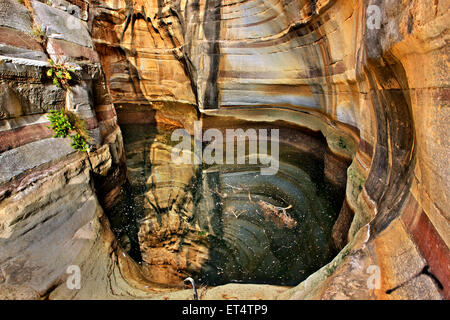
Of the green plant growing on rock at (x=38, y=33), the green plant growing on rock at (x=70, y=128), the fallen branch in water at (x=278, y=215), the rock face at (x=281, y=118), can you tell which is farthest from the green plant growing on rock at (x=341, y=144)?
the green plant growing on rock at (x=38, y=33)

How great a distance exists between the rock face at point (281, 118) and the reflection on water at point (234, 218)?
65 centimetres

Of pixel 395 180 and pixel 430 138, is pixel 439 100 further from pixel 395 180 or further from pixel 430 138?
pixel 395 180

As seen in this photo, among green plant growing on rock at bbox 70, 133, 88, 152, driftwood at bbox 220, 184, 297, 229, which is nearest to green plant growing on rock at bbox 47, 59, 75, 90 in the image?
green plant growing on rock at bbox 70, 133, 88, 152

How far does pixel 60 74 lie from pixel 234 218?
4.32m

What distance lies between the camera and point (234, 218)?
555cm

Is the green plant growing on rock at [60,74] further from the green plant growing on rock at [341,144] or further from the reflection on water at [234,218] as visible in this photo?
the green plant growing on rock at [341,144]

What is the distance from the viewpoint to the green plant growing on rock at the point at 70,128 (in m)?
3.19

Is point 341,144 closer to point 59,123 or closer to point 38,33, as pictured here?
point 59,123

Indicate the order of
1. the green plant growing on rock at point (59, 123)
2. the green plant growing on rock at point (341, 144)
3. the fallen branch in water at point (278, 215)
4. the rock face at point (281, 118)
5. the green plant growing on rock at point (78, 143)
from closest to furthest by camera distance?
the rock face at point (281, 118) → the green plant growing on rock at point (59, 123) → the green plant growing on rock at point (78, 143) → the green plant growing on rock at point (341, 144) → the fallen branch in water at point (278, 215)

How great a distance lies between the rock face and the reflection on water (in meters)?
0.65

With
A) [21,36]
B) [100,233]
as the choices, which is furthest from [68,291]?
[21,36]

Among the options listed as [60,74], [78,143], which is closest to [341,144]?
[78,143]

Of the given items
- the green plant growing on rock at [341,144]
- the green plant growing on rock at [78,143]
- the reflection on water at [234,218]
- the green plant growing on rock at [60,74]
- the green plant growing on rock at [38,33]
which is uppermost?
the green plant growing on rock at [38,33]

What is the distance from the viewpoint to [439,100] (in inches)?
57.6
